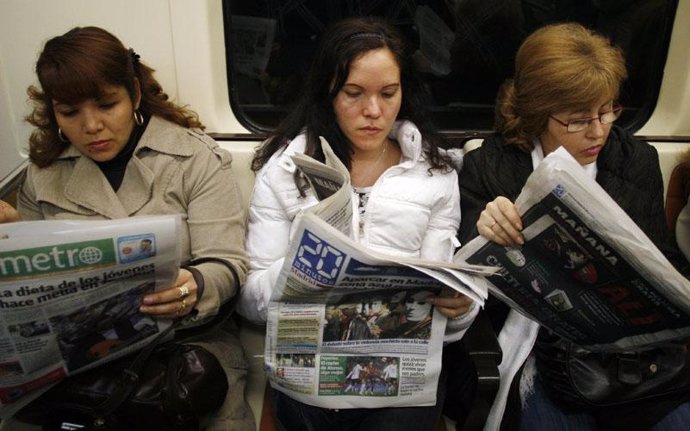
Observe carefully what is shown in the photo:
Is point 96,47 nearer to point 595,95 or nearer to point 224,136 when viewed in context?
point 224,136

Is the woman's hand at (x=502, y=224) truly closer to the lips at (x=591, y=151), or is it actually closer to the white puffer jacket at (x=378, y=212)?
the white puffer jacket at (x=378, y=212)

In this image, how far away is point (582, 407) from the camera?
4.42ft

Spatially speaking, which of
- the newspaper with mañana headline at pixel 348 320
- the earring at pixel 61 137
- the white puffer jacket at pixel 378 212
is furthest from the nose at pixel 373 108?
the earring at pixel 61 137

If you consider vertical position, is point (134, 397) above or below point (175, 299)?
below

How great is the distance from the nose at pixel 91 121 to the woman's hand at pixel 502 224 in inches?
38.9

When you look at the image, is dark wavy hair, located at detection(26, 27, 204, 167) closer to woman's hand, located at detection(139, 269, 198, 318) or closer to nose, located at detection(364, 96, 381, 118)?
woman's hand, located at detection(139, 269, 198, 318)

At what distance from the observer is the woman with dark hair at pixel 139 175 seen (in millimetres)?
1354

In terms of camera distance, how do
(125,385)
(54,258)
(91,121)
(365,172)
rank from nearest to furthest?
1. (54,258)
2. (125,385)
3. (91,121)
4. (365,172)

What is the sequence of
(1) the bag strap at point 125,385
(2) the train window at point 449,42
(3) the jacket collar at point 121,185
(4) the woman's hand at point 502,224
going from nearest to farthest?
(4) the woman's hand at point 502,224
(1) the bag strap at point 125,385
(3) the jacket collar at point 121,185
(2) the train window at point 449,42

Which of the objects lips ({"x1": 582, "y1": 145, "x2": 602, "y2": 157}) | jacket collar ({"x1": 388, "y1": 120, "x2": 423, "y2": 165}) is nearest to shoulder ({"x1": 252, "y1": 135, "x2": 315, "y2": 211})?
jacket collar ({"x1": 388, "y1": 120, "x2": 423, "y2": 165})

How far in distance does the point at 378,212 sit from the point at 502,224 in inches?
15.7

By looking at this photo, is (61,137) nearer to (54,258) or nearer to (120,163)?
(120,163)

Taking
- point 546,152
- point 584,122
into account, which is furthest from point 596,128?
point 546,152

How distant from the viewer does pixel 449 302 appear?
1239 millimetres
